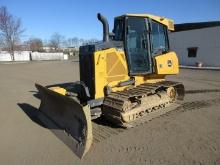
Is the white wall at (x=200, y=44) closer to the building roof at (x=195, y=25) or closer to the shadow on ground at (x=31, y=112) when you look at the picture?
the building roof at (x=195, y=25)

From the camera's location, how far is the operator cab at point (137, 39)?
7.95m

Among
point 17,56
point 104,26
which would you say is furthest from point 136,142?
point 17,56

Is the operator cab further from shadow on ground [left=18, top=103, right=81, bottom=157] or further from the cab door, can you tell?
shadow on ground [left=18, top=103, right=81, bottom=157]

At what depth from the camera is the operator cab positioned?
795 cm

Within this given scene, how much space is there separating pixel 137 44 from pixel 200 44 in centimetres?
2298

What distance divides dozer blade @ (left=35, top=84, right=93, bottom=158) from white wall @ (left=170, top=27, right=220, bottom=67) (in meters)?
22.7

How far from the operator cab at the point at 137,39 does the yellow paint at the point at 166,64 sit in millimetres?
202

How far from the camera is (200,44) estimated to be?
29.3 meters

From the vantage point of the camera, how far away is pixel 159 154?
5527mm

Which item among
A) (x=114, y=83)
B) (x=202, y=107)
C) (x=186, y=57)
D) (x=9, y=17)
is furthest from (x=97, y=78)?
(x=9, y=17)

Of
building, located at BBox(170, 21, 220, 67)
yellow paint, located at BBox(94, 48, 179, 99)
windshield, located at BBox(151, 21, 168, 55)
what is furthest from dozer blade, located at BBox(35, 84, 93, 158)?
building, located at BBox(170, 21, 220, 67)

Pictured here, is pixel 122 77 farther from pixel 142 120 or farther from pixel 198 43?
pixel 198 43

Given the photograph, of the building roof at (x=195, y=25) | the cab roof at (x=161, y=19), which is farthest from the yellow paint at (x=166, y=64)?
the building roof at (x=195, y=25)

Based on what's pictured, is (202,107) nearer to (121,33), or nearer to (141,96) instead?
(141,96)
